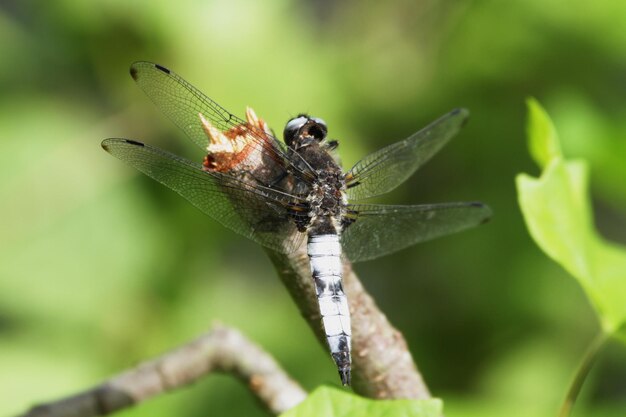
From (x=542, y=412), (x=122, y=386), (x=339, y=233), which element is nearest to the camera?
(x=122, y=386)

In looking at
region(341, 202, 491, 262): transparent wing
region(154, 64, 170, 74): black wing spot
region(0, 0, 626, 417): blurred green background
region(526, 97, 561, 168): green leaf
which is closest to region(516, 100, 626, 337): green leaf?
region(526, 97, 561, 168): green leaf

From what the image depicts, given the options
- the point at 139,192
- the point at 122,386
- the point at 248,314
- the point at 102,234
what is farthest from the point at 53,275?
the point at 122,386

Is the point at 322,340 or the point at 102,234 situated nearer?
the point at 322,340

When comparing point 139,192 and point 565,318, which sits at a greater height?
point 139,192

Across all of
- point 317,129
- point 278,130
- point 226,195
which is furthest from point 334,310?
point 278,130

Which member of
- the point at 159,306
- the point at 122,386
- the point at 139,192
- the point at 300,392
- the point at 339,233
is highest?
the point at 139,192

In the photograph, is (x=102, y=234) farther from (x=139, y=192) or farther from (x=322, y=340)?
(x=322, y=340)

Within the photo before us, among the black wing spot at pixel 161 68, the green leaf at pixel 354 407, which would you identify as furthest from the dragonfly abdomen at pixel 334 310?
the black wing spot at pixel 161 68
